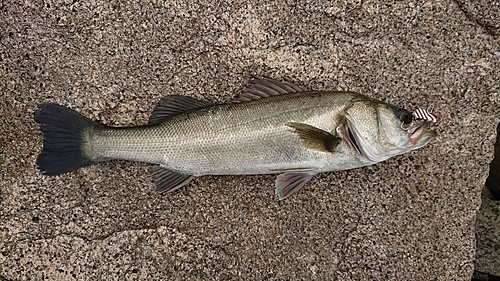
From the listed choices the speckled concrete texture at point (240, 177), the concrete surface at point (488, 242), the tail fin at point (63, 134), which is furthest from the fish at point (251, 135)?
the concrete surface at point (488, 242)

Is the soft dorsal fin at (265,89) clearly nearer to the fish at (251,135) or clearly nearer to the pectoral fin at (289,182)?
the fish at (251,135)

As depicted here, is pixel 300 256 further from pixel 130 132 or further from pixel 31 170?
pixel 31 170

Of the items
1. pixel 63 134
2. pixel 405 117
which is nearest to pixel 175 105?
pixel 63 134

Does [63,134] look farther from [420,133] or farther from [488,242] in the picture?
[488,242]

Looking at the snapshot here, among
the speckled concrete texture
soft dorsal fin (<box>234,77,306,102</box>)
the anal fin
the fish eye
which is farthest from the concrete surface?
the anal fin

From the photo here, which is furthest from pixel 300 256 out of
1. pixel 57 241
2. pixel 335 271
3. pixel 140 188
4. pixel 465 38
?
pixel 465 38

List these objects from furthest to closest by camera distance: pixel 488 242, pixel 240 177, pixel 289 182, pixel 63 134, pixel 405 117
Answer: pixel 488 242 → pixel 240 177 → pixel 289 182 → pixel 63 134 → pixel 405 117

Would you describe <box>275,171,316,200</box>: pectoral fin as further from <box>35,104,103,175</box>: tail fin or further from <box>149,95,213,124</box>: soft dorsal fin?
<box>35,104,103,175</box>: tail fin
